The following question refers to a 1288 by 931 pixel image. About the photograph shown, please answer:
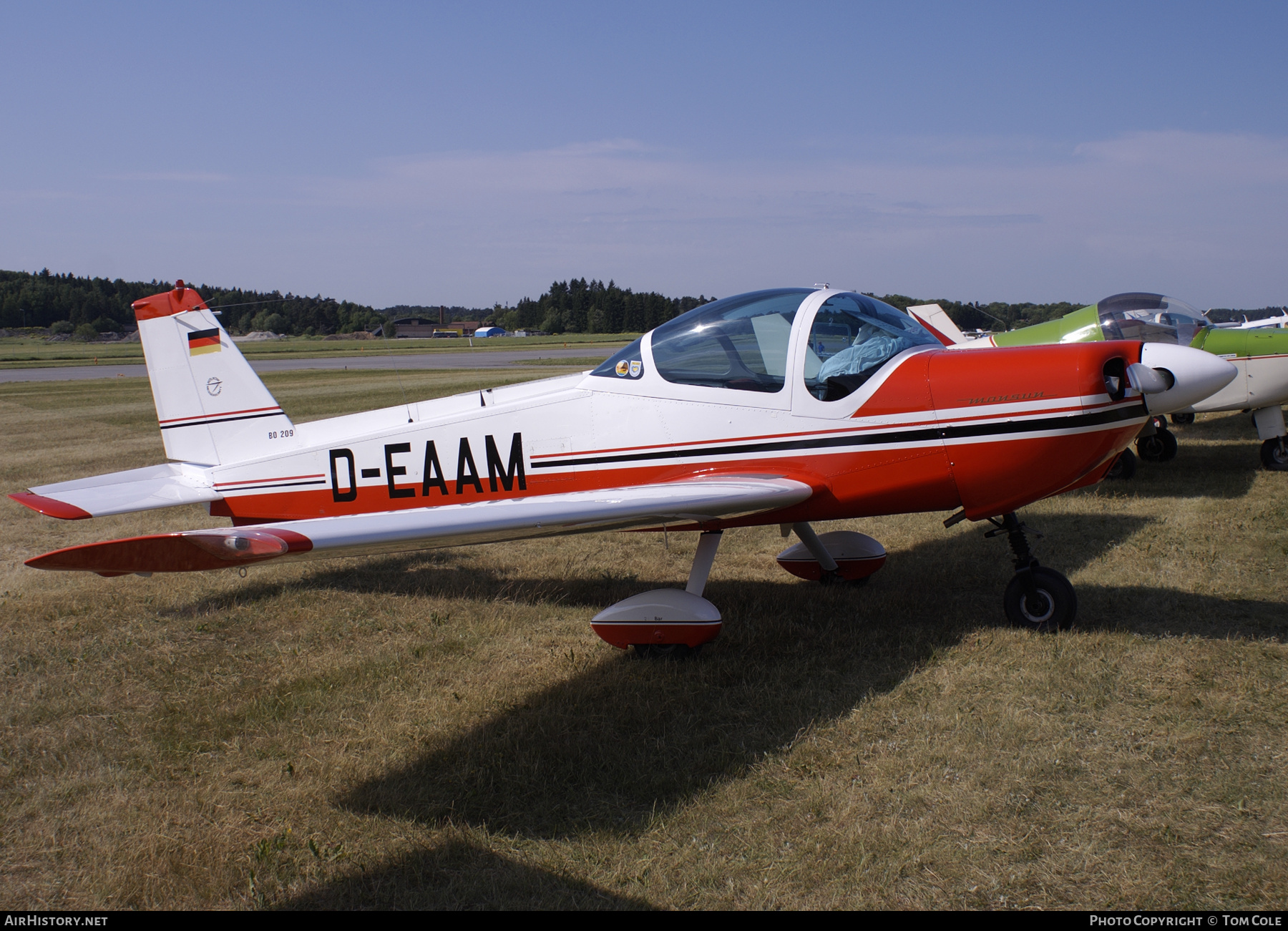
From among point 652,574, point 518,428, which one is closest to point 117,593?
point 518,428

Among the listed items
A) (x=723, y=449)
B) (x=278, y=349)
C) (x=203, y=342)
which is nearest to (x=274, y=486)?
(x=203, y=342)

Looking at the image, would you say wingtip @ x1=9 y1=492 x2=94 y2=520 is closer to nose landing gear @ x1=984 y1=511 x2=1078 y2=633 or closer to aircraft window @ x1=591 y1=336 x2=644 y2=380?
aircraft window @ x1=591 y1=336 x2=644 y2=380

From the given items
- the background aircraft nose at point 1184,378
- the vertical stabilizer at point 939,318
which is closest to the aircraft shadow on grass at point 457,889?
the background aircraft nose at point 1184,378

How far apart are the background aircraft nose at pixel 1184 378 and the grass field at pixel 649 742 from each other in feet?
4.58

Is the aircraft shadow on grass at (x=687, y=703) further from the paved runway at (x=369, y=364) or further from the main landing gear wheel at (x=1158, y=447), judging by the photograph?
the paved runway at (x=369, y=364)

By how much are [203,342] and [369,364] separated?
37.5 metres

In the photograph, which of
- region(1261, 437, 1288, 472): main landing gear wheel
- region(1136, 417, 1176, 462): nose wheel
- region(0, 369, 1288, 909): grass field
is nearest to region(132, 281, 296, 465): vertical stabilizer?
region(0, 369, 1288, 909): grass field

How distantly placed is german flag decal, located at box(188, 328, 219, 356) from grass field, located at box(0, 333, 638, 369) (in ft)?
107

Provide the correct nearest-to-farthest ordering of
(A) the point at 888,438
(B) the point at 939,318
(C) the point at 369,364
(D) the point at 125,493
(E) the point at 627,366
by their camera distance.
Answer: (A) the point at 888,438 < (E) the point at 627,366 < (D) the point at 125,493 < (B) the point at 939,318 < (C) the point at 369,364

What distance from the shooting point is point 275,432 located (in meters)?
6.19

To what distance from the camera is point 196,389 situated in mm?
6305

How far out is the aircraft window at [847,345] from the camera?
476cm

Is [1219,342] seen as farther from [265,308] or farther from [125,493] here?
[265,308]
